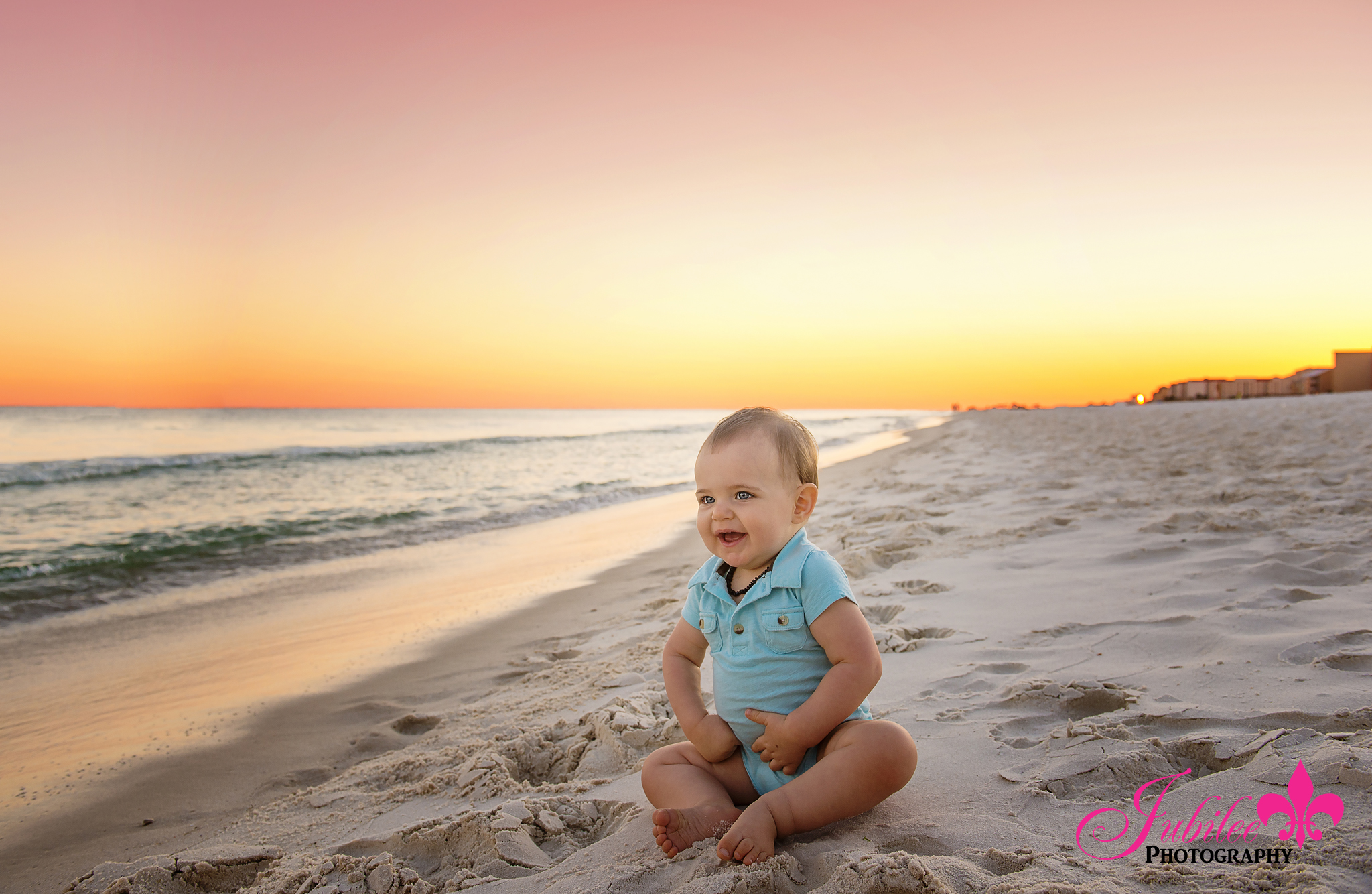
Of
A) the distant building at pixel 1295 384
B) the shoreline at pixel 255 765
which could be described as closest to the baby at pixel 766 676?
the shoreline at pixel 255 765

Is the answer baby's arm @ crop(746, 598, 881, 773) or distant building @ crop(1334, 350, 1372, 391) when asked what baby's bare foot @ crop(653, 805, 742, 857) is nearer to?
baby's arm @ crop(746, 598, 881, 773)

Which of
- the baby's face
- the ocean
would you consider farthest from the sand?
the ocean

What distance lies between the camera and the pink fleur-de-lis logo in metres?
1.40

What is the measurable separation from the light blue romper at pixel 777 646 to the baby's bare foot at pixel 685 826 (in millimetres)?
170

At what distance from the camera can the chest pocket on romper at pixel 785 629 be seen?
1.74 meters

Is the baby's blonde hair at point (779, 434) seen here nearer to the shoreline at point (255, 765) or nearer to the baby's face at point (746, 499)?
the baby's face at point (746, 499)

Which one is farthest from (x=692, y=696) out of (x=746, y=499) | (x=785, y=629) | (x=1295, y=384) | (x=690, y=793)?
(x=1295, y=384)

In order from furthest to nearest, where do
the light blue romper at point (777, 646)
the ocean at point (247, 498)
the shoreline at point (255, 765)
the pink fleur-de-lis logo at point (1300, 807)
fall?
1. the ocean at point (247, 498)
2. the shoreline at point (255, 765)
3. the light blue romper at point (777, 646)
4. the pink fleur-de-lis logo at point (1300, 807)

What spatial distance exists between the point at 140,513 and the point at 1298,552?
12.2 m

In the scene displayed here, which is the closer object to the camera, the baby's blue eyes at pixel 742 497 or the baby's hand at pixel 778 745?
the baby's hand at pixel 778 745

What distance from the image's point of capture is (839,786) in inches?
63.2

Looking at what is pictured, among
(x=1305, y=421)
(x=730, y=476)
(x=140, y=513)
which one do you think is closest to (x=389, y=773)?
(x=730, y=476)

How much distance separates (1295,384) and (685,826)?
141 feet

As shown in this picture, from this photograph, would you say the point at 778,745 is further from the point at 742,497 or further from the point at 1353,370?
the point at 1353,370
